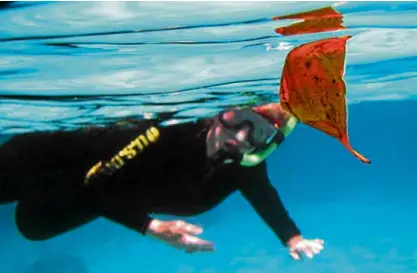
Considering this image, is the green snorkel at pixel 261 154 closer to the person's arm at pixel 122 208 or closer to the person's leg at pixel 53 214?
the person's arm at pixel 122 208

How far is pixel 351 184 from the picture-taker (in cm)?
7481

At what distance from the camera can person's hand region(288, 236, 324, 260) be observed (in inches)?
320

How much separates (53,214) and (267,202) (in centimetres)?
392

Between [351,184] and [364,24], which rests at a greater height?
[364,24]

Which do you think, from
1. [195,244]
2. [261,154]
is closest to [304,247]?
[261,154]

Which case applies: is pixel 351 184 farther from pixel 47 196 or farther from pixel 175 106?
pixel 47 196

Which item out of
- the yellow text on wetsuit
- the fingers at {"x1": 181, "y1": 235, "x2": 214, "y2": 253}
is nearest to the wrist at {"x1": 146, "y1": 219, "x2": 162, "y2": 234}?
the fingers at {"x1": 181, "y1": 235, "x2": 214, "y2": 253}

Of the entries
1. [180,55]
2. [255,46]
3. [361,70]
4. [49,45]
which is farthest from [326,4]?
[361,70]

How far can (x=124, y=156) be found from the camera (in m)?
9.03

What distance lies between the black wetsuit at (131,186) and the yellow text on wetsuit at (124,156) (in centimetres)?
10

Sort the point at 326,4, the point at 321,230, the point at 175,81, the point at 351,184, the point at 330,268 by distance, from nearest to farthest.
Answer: the point at 326,4 → the point at 175,81 → the point at 330,268 → the point at 321,230 → the point at 351,184

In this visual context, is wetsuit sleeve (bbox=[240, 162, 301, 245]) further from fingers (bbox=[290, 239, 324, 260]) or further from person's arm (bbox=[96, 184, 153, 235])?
person's arm (bbox=[96, 184, 153, 235])

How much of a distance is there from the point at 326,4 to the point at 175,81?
496 cm

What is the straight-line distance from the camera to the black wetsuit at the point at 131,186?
8.54 m
